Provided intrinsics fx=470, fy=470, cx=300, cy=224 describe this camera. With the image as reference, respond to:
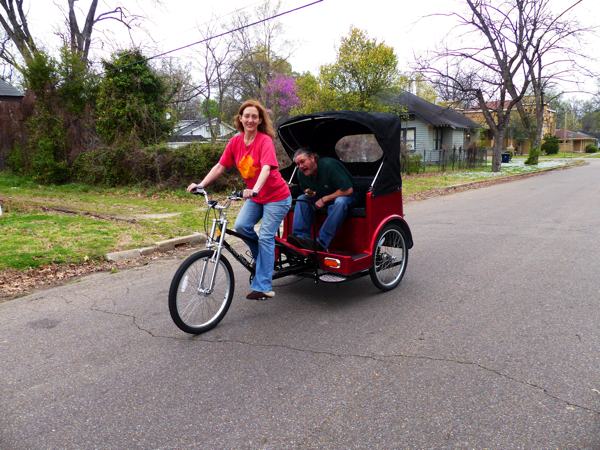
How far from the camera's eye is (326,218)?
504cm

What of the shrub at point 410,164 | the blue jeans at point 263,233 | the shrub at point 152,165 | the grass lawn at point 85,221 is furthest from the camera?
the shrub at point 410,164

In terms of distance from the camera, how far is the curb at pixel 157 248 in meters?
6.76

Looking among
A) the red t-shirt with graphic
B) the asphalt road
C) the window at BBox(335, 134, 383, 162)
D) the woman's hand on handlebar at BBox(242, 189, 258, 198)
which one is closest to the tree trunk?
the asphalt road

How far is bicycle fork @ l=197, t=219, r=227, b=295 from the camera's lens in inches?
161

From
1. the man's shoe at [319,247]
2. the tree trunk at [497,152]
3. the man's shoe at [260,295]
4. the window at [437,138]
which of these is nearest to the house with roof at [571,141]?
the window at [437,138]

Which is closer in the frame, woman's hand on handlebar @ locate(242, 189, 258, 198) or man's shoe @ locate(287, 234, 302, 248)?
woman's hand on handlebar @ locate(242, 189, 258, 198)

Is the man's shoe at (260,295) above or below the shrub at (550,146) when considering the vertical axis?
below

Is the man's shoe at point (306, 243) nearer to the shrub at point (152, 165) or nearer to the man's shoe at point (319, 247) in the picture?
the man's shoe at point (319, 247)

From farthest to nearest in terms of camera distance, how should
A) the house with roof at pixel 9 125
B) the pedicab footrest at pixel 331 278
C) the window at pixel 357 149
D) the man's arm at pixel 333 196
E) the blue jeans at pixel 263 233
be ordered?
the house with roof at pixel 9 125 → the window at pixel 357 149 → the man's arm at pixel 333 196 → the pedicab footrest at pixel 331 278 → the blue jeans at pixel 263 233

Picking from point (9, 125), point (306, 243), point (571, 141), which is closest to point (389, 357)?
point (306, 243)

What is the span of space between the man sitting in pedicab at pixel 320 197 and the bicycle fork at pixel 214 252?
0.95m

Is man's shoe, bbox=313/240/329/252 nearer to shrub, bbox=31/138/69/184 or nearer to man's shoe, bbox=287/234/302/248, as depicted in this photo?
man's shoe, bbox=287/234/302/248

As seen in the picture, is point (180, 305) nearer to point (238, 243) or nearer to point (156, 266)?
point (156, 266)

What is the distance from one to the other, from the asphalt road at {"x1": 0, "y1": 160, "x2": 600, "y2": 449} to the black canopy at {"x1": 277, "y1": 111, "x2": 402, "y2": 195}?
1308 millimetres
